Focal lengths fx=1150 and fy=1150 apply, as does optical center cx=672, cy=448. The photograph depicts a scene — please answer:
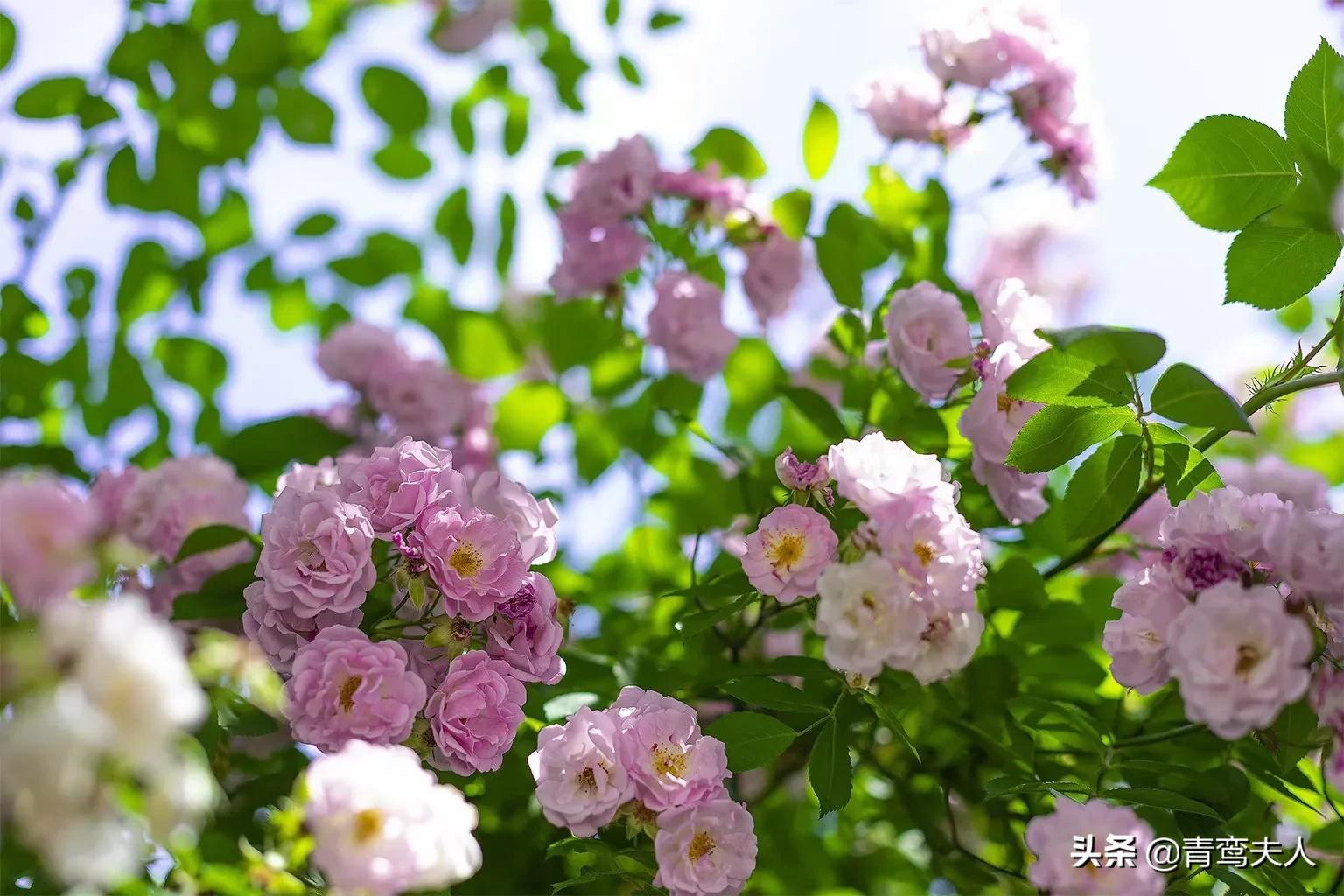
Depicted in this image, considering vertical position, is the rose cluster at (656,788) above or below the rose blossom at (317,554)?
below

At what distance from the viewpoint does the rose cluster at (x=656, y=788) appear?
906 mm

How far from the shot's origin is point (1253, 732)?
0.99m

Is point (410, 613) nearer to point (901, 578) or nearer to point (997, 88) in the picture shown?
point (901, 578)

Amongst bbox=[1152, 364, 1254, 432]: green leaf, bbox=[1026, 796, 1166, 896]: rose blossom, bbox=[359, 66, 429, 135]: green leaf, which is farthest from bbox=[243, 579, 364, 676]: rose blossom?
bbox=[359, 66, 429, 135]: green leaf

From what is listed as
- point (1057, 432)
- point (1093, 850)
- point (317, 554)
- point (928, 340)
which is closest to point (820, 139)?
point (928, 340)

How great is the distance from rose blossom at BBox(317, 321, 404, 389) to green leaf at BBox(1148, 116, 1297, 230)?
113 cm

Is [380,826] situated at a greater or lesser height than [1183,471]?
lesser

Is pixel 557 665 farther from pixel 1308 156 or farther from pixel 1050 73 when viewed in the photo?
pixel 1050 73

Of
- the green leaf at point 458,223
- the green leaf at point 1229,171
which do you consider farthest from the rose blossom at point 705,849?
the green leaf at point 458,223

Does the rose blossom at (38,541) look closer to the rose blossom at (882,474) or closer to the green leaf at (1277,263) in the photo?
the rose blossom at (882,474)

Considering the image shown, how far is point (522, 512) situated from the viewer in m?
1.04

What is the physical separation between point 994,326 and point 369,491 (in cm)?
62

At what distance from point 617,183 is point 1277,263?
2.74ft

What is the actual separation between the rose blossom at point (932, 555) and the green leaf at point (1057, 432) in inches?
6.5
